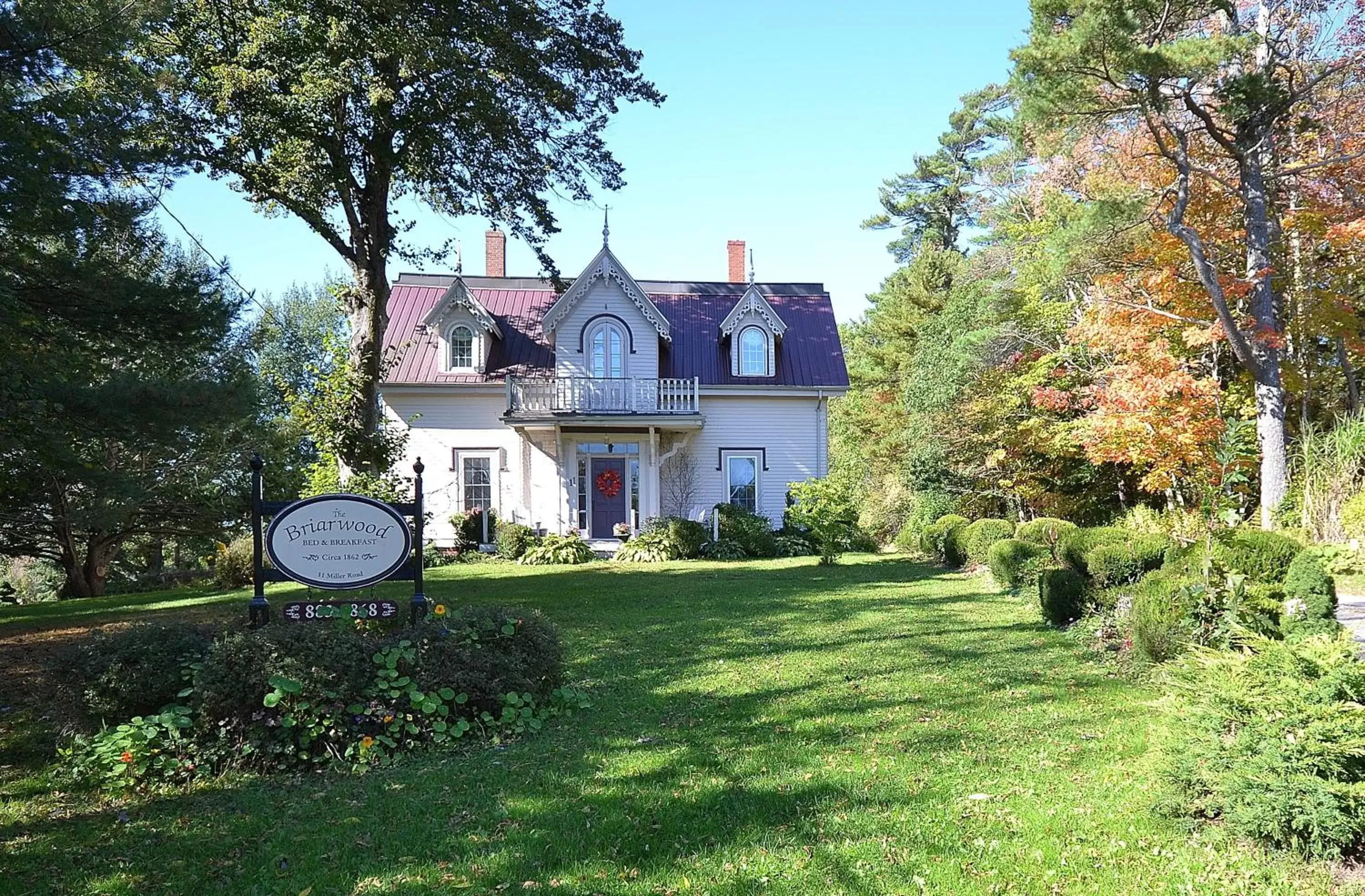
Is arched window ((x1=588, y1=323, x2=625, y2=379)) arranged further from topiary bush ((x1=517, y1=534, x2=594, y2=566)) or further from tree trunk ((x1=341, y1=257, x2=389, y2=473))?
tree trunk ((x1=341, y1=257, x2=389, y2=473))

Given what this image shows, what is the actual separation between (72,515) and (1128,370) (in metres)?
16.9

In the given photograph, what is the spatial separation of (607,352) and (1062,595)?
1470 centimetres

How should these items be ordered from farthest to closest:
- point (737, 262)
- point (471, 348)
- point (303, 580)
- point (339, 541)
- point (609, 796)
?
point (737, 262) → point (471, 348) → point (339, 541) → point (303, 580) → point (609, 796)

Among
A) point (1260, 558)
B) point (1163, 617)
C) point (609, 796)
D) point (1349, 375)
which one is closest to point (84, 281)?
point (609, 796)

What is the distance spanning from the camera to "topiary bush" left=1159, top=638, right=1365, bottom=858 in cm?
342

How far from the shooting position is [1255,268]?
13633 millimetres

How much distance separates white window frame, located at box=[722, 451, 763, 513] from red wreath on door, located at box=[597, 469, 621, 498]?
292cm

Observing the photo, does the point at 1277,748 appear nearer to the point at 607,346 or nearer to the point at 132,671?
the point at 132,671

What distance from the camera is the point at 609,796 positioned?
448 cm

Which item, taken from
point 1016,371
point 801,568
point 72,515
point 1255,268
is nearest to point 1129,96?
point 1255,268

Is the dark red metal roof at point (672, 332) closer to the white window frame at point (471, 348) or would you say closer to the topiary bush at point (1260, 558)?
the white window frame at point (471, 348)

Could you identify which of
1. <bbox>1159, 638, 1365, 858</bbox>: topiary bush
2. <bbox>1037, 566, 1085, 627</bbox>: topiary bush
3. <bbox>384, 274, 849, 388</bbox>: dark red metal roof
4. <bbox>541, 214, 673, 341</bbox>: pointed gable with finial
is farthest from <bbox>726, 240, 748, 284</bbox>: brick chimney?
<bbox>1159, 638, 1365, 858</bbox>: topiary bush

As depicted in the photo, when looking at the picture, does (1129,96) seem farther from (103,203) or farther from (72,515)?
(72,515)

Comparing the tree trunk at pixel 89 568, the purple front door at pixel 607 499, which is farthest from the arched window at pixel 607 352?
the tree trunk at pixel 89 568
